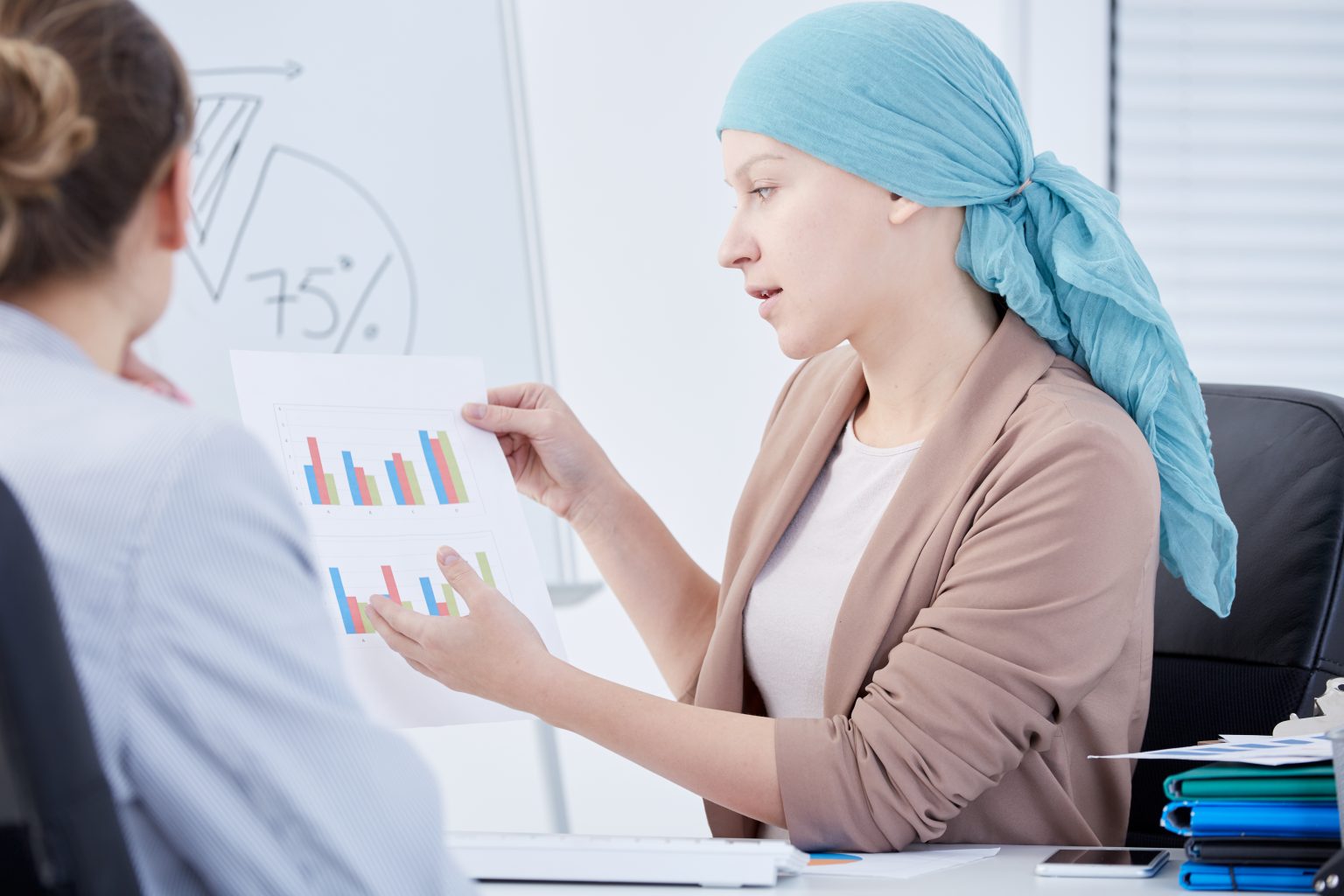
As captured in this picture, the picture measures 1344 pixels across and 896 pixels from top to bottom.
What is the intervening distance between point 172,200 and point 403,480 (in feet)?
2.10

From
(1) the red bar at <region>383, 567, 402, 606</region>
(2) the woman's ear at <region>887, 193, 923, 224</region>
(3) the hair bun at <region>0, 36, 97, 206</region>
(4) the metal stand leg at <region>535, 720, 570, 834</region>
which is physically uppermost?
(3) the hair bun at <region>0, 36, 97, 206</region>

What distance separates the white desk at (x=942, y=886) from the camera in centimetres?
103

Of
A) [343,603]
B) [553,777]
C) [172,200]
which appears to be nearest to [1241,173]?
[553,777]

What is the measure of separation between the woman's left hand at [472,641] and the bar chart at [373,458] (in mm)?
110

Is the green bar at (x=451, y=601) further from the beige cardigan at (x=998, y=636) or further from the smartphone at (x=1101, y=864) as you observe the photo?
the smartphone at (x=1101, y=864)

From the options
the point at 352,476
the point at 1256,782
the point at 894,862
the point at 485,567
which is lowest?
the point at 894,862

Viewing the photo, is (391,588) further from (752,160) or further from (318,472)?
(752,160)

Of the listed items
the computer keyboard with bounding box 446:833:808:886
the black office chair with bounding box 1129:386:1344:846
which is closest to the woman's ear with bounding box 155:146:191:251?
the computer keyboard with bounding box 446:833:808:886

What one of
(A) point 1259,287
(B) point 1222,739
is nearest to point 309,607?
(B) point 1222,739

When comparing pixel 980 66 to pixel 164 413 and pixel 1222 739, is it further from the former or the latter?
pixel 164 413

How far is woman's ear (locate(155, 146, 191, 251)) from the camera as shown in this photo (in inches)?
28.5

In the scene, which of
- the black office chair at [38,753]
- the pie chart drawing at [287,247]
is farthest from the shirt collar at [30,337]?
the pie chart drawing at [287,247]

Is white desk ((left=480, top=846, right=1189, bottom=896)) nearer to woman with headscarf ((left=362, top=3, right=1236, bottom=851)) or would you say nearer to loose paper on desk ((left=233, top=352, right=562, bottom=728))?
woman with headscarf ((left=362, top=3, right=1236, bottom=851))

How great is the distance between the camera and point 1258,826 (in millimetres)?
1014
